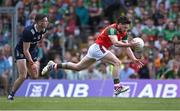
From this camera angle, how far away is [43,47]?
1086 inches

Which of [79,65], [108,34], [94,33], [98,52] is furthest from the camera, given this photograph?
[94,33]

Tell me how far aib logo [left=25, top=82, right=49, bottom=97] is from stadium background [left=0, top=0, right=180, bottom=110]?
0.52 meters

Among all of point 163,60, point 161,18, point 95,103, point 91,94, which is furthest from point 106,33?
point 161,18

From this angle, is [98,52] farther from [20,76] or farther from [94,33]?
[94,33]

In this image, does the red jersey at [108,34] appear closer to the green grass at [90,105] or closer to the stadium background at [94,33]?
the green grass at [90,105]

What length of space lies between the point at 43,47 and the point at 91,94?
3.70m

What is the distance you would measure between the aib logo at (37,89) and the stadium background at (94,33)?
52 cm

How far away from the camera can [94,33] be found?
29.7m

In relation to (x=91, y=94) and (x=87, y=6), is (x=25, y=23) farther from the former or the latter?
(x=91, y=94)

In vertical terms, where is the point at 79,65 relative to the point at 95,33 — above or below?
above

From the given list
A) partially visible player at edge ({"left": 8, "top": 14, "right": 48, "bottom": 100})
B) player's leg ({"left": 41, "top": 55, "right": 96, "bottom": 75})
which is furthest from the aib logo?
partially visible player at edge ({"left": 8, "top": 14, "right": 48, "bottom": 100})

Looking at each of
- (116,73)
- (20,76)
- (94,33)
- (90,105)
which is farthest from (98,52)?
(94,33)

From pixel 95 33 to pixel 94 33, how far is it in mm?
268

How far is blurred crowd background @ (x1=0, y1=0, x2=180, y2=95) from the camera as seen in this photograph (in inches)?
1030
